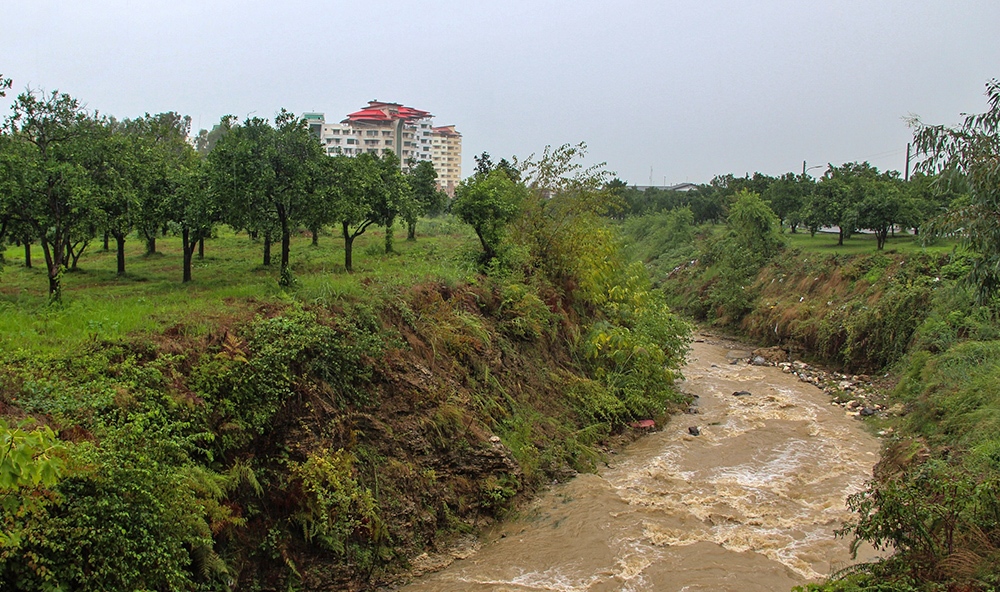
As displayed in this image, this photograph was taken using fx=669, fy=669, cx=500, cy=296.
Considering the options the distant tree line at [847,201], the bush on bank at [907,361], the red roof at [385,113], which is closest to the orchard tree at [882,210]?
the distant tree line at [847,201]

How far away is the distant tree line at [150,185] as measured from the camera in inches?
537

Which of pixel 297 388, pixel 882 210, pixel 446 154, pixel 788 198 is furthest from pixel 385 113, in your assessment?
pixel 297 388

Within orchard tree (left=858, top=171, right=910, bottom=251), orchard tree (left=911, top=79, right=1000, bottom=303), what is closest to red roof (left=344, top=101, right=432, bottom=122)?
orchard tree (left=858, top=171, right=910, bottom=251)

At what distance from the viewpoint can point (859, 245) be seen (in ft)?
116

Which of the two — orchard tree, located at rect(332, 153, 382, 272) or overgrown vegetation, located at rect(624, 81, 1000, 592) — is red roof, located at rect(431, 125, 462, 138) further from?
orchard tree, located at rect(332, 153, 382, 272)

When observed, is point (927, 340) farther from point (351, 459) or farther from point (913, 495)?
point (351, 459)

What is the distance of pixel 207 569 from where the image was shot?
7930mm

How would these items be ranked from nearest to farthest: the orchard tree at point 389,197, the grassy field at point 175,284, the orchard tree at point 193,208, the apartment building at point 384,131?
the grassy field at point 175,284, the orchard tree at point 193,208, the orchard tree at point 389,197, the apartment building at point 384,131

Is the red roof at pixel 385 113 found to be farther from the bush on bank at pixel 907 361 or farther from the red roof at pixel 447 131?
the bush on bank at pixel 907 361

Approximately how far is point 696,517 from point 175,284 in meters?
13.4

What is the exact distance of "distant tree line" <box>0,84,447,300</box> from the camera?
13648 millimetres

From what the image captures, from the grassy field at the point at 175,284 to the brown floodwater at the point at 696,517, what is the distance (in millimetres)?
6075

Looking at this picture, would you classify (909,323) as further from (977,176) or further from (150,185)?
(150,185)

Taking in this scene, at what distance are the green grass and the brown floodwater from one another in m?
15.3
